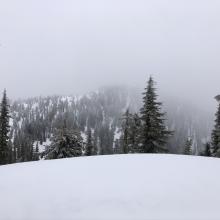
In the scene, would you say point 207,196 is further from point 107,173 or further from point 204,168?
Result: point 107,173

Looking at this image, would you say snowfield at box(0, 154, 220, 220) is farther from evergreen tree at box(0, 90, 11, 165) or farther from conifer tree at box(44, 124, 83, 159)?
evergreen tree at box(0, 90, 11, 165)

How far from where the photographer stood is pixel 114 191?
6.07 m

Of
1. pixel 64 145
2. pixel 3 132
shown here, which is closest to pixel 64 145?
pixel 64 145

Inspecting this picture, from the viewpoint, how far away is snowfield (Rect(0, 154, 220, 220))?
5453mm

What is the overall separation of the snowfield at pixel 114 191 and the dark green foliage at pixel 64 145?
1774 cm

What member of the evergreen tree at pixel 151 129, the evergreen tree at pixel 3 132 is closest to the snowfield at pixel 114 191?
the evergreen tree at pixel 151 129

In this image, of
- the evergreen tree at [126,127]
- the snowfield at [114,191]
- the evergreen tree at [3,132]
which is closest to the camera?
the snowfield at [114,191]

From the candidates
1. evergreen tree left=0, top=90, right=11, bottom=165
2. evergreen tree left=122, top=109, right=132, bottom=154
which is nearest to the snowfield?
evergreen tree left=122, top=109, right=132, bottom=154

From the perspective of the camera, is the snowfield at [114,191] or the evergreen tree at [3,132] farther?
the evergreen tree at [3,132]

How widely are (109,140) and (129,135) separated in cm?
11621

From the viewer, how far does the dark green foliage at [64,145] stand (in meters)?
25.4

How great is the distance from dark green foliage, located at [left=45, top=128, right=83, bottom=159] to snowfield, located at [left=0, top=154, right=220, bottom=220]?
58.2 feet

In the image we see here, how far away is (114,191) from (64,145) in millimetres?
20312

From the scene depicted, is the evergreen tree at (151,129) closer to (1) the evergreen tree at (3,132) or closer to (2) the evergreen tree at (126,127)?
(2) the evergreen tree at (126,127)
